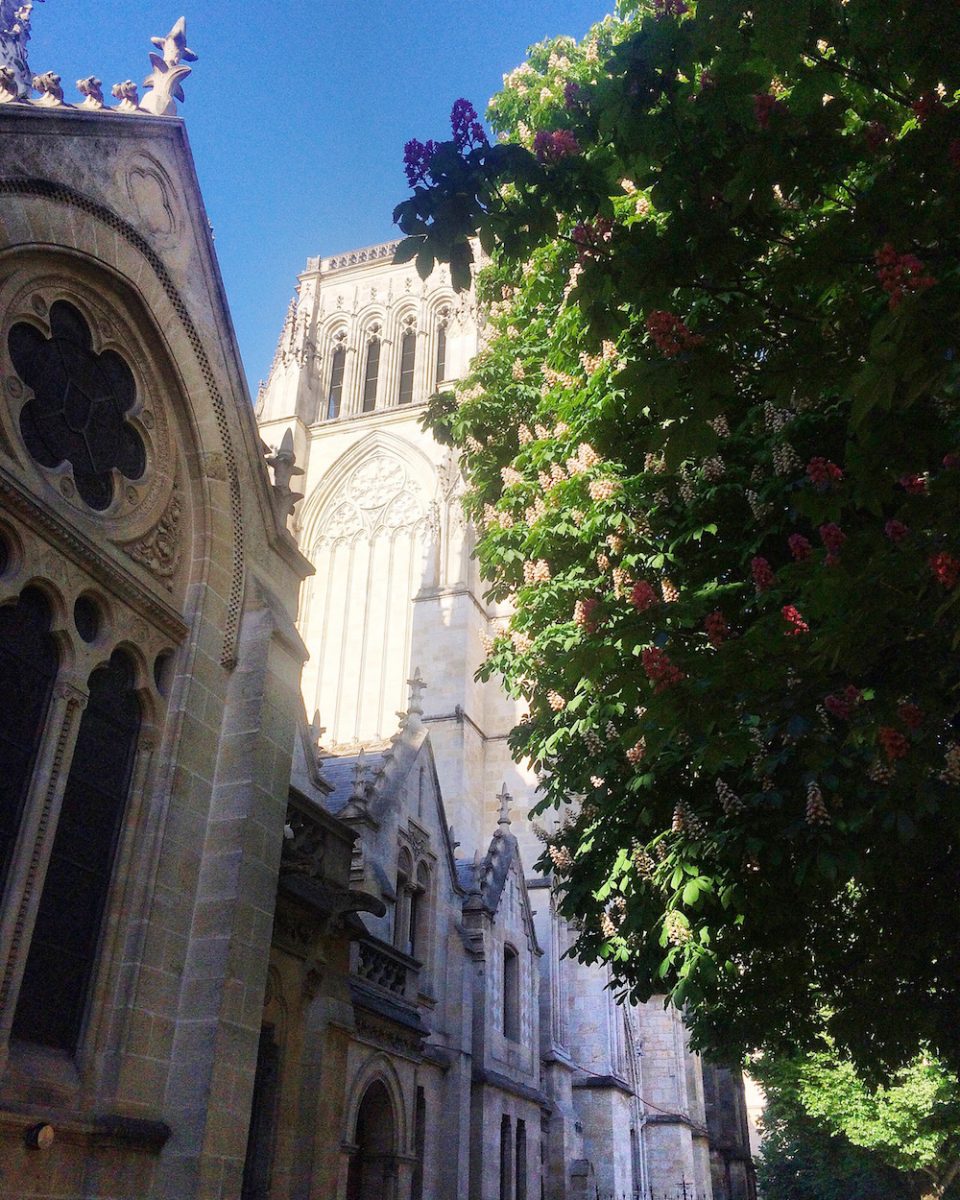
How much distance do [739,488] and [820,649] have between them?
4.19 meters

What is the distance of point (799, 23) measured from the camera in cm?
499

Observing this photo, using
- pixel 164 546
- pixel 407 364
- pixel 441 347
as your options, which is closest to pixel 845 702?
pixel 164 546

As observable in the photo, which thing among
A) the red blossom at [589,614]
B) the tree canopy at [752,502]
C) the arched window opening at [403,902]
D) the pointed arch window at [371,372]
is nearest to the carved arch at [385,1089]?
the arched window opening at [403,902]

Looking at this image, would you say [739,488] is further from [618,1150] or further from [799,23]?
[618,1150]

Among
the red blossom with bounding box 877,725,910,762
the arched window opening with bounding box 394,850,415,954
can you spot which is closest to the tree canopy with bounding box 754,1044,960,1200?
the arched window opening with bounding box 394,850,415,954

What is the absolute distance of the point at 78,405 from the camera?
31.7 feet

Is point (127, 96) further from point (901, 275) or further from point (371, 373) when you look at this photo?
point (371, 373)

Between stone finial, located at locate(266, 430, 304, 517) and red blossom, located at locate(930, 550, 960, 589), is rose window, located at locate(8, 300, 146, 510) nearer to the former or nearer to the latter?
stone finial, located at locate(266, 430, 304, 517)

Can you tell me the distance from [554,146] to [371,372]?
42274 mm

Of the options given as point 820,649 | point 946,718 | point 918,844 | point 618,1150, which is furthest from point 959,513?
point 618,1150

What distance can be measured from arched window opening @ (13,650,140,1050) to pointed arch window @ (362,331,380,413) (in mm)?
37070

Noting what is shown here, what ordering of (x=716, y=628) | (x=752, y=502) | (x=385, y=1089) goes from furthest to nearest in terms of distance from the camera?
(x=385, y=1089) < (x=752, y=502) < (x=716, y=628)

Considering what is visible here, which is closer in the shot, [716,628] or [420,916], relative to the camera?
[716,628]

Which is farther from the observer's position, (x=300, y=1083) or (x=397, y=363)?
(x=397, y=363)
